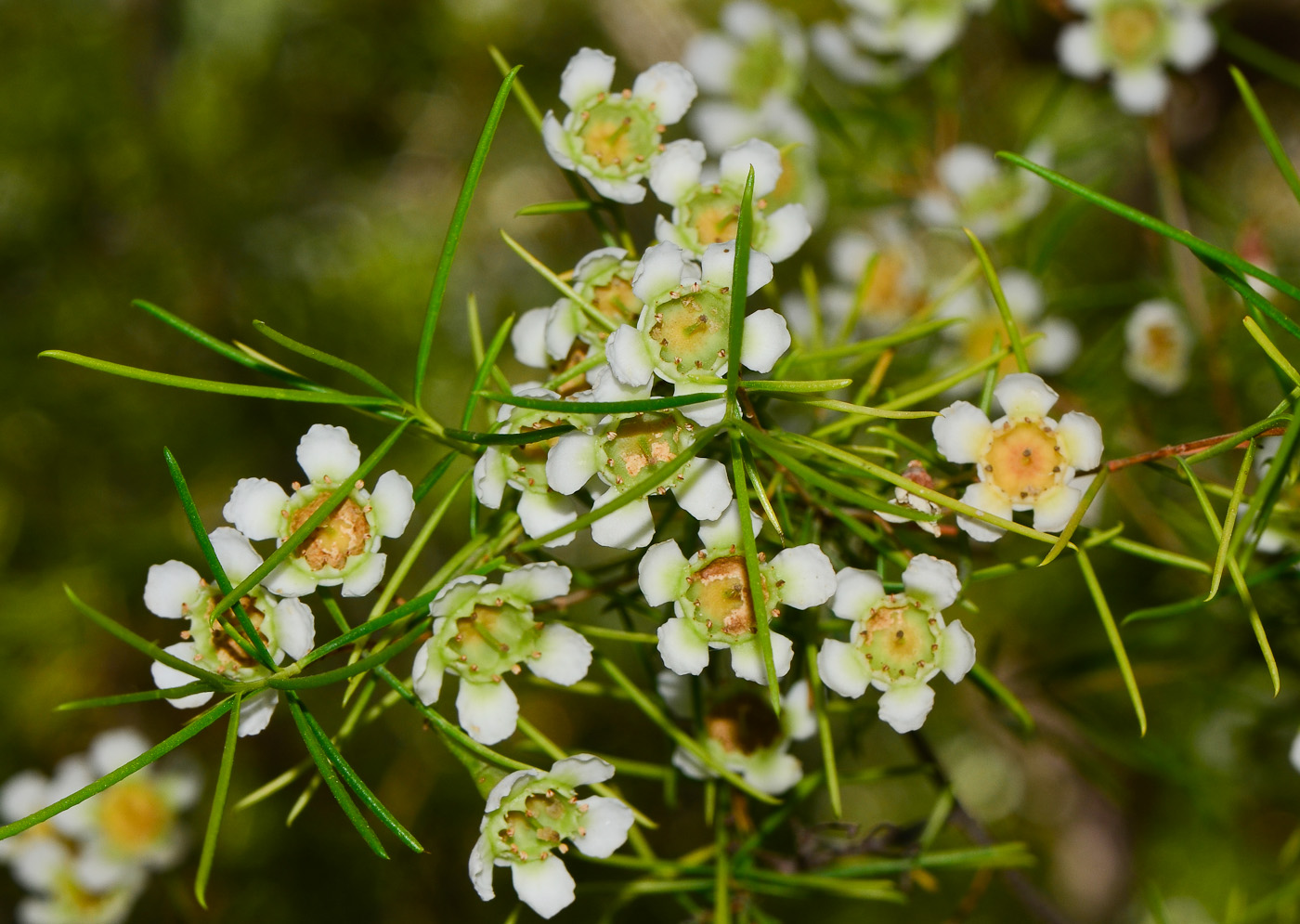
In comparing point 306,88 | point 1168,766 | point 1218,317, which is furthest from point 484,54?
point 1168,766

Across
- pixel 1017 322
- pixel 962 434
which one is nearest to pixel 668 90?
pixel 962 434

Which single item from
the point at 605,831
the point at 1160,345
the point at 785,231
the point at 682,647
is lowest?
the point at 1160,345

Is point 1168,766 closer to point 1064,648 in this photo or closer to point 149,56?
point 1064,648

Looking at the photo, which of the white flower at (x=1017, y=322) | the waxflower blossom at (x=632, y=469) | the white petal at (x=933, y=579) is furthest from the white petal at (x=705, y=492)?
the white flower at (x=1017, y=322)

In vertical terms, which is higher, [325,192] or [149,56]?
[149,56]

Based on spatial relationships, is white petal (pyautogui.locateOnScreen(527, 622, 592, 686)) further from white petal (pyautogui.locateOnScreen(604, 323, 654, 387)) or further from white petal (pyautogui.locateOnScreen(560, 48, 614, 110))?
white petal (pyautogui.locateOnScreen(560, 48, 614, 110))

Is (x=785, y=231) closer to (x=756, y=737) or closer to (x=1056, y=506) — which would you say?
(x=1056, y=506)

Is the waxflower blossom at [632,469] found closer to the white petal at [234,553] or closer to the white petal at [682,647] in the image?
the white petal at [682,647]
